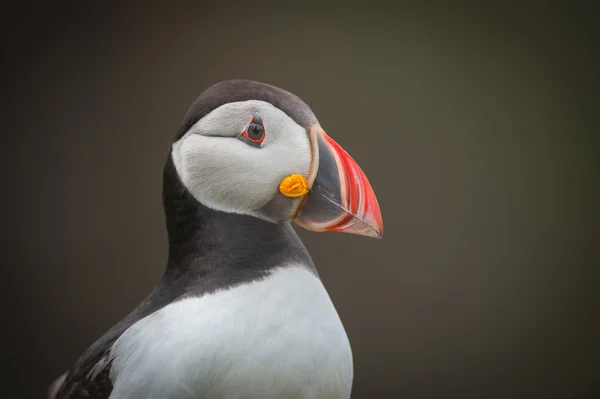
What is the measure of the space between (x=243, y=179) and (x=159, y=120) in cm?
155

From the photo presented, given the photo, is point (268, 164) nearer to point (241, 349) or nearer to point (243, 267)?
point (243, 267)

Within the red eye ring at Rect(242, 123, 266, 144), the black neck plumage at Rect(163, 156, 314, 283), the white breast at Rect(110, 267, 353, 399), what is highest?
the red eye ring at Rect(242, 123, 266, 144)

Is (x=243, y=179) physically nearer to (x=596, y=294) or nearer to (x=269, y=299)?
(x=269, y=299)

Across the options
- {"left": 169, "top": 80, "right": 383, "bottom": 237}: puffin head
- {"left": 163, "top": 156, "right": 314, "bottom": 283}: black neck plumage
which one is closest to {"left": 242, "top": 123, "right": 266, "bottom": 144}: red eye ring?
{"left": 169, "top": 80, "right": 383, "bottom": 237}: puffin head

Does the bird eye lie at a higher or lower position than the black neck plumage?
higher

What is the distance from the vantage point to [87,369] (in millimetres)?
1165

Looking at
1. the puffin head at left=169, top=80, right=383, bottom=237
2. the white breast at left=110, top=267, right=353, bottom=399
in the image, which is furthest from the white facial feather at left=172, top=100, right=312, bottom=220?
the white breast at left=110, top=267, right=353, bottom=399

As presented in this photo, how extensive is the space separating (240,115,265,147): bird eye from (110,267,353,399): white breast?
0.21m

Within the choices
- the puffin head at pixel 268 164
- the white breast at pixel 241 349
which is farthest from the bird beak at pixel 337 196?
the white breast at pixel 241 349

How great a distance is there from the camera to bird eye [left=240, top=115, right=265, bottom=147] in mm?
1079

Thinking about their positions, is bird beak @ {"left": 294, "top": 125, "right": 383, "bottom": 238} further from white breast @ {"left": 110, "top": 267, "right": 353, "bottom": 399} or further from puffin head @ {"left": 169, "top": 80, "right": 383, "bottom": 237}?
white breast @ {"left": 110, "top": 267, "right": 353, "bottom": 399}

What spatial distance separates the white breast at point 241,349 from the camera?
1017 mm

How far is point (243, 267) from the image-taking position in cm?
110

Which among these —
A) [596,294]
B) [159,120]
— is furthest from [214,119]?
[596,294]
